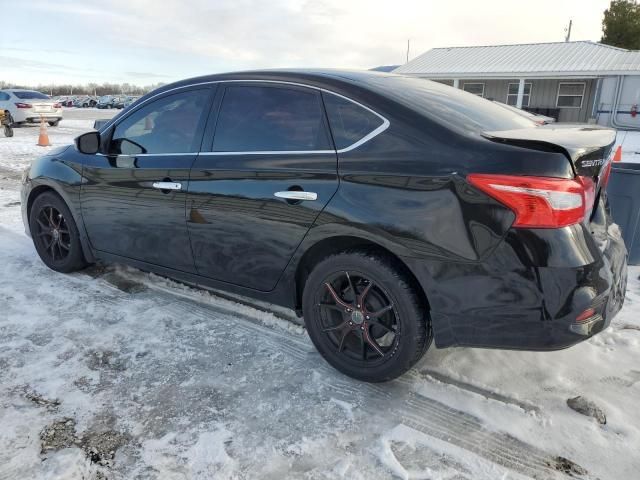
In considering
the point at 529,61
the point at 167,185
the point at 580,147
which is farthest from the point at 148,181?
the point at 529,61

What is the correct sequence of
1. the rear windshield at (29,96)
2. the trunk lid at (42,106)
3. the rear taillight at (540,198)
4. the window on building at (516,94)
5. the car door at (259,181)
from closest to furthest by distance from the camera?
1. the rear taillight at (540,198)
2. the car door at (259,181)
3. the trunk lid at (42,106)
4. the rear windshield at (29,96)
5. the window on building at (516,94)

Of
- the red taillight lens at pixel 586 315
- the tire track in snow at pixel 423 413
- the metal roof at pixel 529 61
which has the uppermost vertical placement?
the metal roof at pixel 529 61

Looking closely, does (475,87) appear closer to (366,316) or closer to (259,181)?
(259,181)

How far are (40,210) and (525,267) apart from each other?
13.4 feet

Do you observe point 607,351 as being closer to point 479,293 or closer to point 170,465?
point 479,293

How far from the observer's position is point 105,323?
11.3 feet

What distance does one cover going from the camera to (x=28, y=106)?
20016mm

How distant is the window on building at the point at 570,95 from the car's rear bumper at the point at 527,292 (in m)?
25.1

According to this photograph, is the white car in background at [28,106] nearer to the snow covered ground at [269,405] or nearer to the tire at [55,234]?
the tire at [55,234]

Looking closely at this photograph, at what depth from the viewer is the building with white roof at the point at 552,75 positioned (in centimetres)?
2238

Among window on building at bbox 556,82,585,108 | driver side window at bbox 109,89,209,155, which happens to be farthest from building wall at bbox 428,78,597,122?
driver side window at bbox 109,89,209,155

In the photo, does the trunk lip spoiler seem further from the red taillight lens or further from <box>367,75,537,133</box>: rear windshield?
the red taillight lens

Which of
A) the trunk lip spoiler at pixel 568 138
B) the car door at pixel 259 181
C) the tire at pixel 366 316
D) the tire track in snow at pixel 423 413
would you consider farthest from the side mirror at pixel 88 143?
the trunk lip spoiler at pixel 568 138

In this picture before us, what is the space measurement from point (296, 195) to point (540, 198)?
1.25 m
